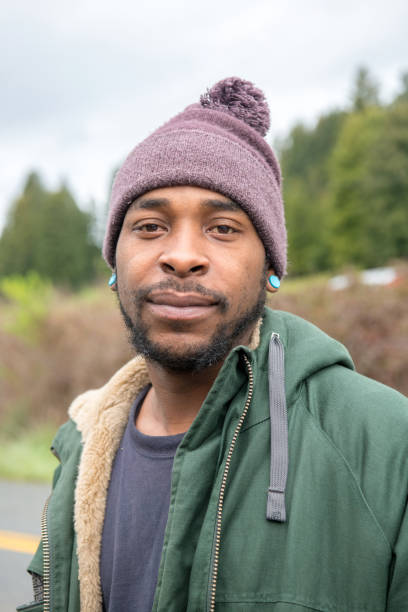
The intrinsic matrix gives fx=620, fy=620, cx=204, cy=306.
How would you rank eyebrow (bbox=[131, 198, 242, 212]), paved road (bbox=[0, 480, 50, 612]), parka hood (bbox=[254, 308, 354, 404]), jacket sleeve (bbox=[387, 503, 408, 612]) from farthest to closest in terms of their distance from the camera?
paved road (bbox=[0, 480, 50, 612])
eyebrow (bbox=[131, 198, 242, 212])
parka hood (bbox=[254, 308, 354, 404])
jacket sleeve (bbox=[387, 503, 408, 612])

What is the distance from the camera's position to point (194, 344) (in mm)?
1769

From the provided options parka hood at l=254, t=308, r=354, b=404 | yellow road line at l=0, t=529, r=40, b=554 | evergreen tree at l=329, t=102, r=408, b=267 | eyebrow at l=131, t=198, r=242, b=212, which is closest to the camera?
parka hood at l=254, t=308, r=354, b=404

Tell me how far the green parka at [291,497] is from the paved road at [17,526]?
2.74 metres

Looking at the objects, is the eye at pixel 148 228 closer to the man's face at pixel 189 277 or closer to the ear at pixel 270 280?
the man's face at pixel 189 277

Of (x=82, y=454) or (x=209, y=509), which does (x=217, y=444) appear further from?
(x=82, y=454)

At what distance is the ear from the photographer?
201cm

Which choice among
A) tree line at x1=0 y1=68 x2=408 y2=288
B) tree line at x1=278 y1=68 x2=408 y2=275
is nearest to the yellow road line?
tree line at x1=278 y1=68 x2=408 y2=275

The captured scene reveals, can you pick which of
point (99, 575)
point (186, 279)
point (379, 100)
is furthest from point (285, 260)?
point (379, 100)

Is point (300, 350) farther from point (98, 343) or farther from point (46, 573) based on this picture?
point (98, 343)

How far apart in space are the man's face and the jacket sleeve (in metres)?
0.67

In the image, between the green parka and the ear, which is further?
the ear

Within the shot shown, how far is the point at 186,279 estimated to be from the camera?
1761mm

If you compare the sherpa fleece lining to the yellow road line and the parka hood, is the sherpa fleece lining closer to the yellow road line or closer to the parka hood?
the parka hood

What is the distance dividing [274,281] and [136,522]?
33.9 inches
